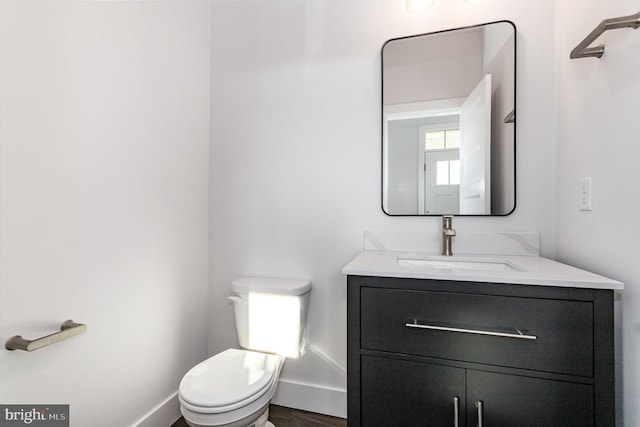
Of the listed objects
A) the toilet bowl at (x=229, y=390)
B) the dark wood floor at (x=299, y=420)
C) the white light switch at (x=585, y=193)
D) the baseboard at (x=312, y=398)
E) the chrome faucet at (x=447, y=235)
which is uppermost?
the white light switch at (x=585, y=193)

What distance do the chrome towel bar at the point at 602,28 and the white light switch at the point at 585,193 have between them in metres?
0.42

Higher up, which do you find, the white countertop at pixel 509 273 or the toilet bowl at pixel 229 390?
Answer: the white countertop at pixel 509 273

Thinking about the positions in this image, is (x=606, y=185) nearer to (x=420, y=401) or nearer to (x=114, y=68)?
(x=420, y=401)

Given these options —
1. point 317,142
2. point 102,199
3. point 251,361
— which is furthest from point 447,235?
point 102,199

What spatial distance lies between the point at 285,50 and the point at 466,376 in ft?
5.82

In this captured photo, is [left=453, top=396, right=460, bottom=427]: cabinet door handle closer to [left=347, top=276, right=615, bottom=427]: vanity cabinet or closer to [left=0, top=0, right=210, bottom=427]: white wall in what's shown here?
→ [left=347, top=276, right=615, bottom=427]: vanity cabinet

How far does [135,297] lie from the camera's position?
4.51 feet

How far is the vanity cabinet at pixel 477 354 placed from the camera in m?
0.84

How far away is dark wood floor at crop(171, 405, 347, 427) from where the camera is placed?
60.6 inches

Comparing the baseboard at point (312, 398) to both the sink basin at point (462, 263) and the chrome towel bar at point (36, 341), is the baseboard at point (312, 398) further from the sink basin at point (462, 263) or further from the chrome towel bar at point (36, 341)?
the chrome towel bar at point (36, 341)

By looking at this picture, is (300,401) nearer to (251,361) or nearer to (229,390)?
(251,361)

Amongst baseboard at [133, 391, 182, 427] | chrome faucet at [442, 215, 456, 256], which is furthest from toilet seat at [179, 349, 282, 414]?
chrome faucet at [442, 215, 456, 256]

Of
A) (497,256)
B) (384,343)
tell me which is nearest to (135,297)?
(384,343)
